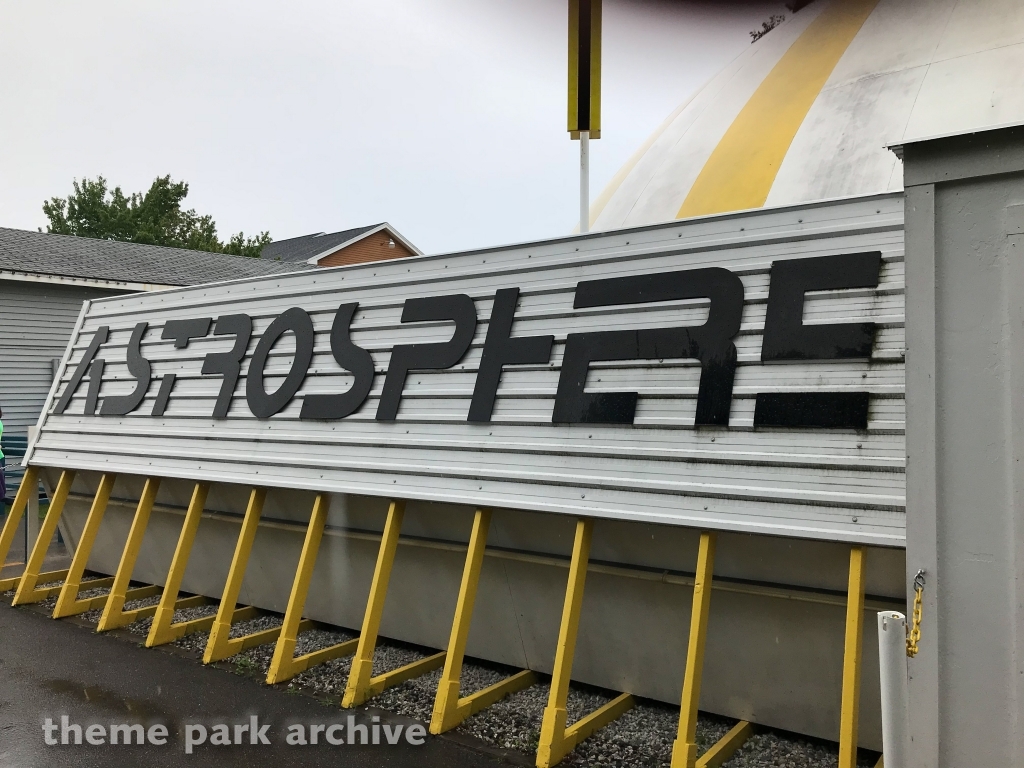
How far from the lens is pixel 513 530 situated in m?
4.48

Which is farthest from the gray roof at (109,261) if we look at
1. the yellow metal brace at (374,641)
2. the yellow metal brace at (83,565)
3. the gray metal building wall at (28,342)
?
the yellow metal brace at (374,641)

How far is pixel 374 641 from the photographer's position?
175 inches

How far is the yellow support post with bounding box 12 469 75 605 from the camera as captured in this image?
644 centimetres

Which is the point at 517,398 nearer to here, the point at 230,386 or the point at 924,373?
the point at 924,373

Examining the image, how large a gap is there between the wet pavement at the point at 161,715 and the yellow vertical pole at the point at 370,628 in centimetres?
11

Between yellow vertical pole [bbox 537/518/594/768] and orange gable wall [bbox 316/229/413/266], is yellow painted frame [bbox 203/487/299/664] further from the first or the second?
orange gable wall [bbox 316/229/413/266]

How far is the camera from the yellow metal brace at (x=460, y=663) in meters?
4.04

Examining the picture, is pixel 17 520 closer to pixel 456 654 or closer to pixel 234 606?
pixel 234 606

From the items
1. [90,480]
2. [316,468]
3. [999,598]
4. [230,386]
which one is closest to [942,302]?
[999,598]

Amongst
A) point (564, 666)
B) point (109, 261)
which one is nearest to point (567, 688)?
point (564, 666)

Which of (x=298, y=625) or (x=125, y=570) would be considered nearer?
(x=298, y=625)

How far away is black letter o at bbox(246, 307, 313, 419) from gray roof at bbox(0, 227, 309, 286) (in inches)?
310

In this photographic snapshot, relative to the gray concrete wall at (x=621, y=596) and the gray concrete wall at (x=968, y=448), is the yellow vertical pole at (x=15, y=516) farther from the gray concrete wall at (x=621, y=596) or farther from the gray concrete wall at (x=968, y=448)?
the gray concrete wall at (x=968, y=448)

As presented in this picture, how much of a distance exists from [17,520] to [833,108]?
7.11m
